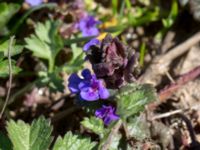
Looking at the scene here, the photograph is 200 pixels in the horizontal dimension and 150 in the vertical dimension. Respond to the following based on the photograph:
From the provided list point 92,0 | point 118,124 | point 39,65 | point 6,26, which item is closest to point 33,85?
point 39,65

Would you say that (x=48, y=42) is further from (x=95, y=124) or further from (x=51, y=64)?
(x=95, y=124)

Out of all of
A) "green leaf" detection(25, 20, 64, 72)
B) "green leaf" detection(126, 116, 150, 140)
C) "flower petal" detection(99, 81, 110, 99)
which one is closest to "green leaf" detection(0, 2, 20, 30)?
"green leaf" detection(25, 20, 64, 72)

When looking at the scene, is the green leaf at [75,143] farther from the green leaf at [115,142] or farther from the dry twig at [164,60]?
the dry twig at [164,60]

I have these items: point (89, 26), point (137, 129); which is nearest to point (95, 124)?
point (137, 129)

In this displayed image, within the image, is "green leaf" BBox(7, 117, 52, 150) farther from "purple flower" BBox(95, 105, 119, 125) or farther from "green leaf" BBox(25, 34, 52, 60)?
"green leaf" BBox(25, 34, 52, 60)

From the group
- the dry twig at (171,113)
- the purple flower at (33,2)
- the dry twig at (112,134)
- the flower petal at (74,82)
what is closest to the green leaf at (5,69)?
the flower petal at (74,82)

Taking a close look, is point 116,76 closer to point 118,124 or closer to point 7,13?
point 118,124

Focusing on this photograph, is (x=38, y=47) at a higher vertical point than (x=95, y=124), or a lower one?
higher
